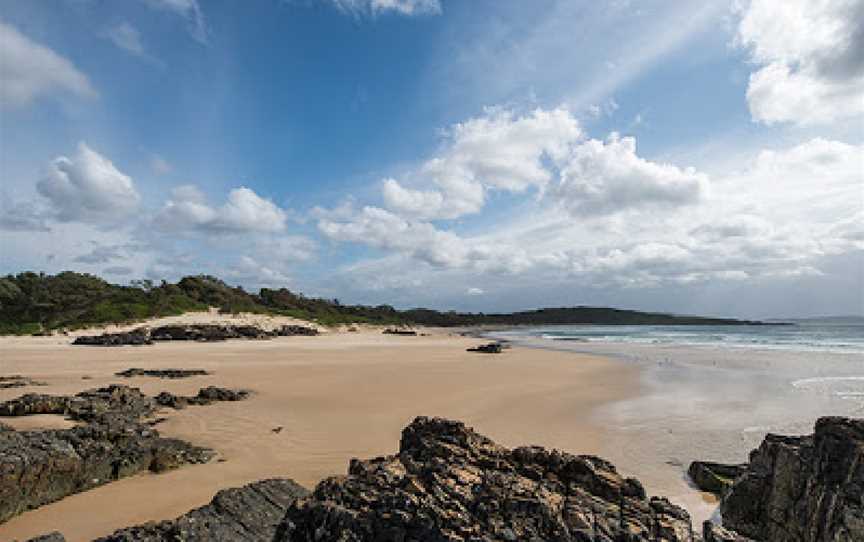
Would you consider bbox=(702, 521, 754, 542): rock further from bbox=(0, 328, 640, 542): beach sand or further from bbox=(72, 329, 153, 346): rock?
bbox=(72, 329, 153, 346): rock

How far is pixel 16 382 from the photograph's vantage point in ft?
58.7

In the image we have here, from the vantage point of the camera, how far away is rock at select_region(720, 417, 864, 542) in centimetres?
494

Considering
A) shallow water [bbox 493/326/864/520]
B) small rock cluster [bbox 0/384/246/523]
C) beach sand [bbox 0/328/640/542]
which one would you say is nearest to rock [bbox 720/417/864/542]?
shallow water [bbox 493/326/864/520]

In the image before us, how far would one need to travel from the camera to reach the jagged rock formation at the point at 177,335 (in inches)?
1430

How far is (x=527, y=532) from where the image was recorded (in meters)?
3.85

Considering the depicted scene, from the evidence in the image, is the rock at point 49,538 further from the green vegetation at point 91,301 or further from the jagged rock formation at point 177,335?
the green vegetation at point 91,301

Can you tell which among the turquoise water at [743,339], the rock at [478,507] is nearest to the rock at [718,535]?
the rock at [478,507]

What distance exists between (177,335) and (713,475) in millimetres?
44252

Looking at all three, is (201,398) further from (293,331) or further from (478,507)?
(293,331)

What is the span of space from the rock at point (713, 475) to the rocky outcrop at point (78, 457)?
379 inches

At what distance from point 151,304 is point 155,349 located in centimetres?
2443

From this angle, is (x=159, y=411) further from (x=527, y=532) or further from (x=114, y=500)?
(x=527, y=532)

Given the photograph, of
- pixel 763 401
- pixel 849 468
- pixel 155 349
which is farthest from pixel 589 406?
pixel 155 349

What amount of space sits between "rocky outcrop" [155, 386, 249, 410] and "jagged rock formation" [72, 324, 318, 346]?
2513 cm
